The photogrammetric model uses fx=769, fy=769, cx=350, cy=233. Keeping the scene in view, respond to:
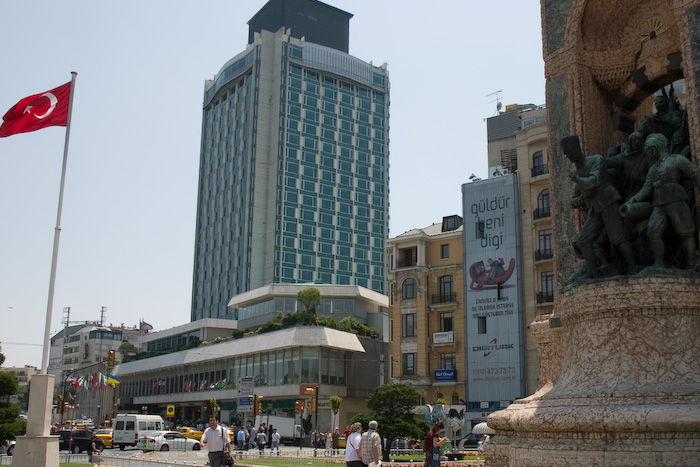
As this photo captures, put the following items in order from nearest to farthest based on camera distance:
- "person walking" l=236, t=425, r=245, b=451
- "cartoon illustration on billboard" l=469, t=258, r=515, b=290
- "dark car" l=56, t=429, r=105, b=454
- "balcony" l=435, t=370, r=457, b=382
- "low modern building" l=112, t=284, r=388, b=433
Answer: "person walking" l=236, t=425, r=245, b=451 → "dark car" l=56, t=429, r=105, b=454 → "cartoon illustration on billboard" l=469, t=258, r=515, b=290 → "balcony" l=435, t=370, r=457, b=382 → "low modern building" l=112, t=284, r=388, b=433

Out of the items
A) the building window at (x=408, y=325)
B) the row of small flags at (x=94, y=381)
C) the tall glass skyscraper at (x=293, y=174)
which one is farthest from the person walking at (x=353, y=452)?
the tall glass skyscraper at (x=293, y=174)

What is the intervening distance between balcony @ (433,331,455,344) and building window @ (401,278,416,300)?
3593mm

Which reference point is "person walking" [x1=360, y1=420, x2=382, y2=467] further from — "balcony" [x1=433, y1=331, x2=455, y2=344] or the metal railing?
"balcony" [x1=433, y1=331, x2=455, y2=344]

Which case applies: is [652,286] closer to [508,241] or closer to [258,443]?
[258,443]

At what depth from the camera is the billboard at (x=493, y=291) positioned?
164 feet

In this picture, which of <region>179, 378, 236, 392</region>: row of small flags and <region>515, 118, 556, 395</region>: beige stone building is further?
<region>179, 378, 236, 392</region>: row of small flags

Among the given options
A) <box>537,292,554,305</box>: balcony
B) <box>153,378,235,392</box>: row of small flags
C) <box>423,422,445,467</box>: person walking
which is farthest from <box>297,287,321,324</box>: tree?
<box>423,422,445,467</box>: person walking

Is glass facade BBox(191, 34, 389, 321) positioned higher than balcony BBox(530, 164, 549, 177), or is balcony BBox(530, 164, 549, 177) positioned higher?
glass facade BBox(191, 34, 389, 321)

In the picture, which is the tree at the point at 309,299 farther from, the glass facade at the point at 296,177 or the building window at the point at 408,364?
the glass facade at the point at 296,177

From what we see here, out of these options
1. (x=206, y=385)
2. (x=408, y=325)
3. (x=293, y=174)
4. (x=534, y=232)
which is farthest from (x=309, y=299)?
(x=293, y=174)

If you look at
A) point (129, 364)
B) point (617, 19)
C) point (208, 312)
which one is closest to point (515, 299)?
point (617, 19)

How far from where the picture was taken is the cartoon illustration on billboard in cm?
5087

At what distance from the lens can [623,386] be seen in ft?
29.3

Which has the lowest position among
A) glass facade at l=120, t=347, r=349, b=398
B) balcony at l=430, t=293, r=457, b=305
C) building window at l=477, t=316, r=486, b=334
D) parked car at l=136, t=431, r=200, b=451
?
parked car at l=136, t=431, r=200, b=451
